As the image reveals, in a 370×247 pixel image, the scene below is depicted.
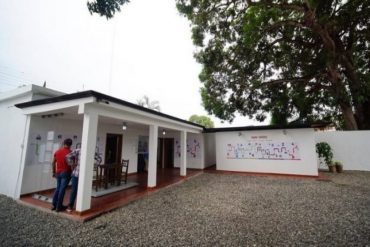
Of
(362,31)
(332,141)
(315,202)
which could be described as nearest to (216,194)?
(315,202)

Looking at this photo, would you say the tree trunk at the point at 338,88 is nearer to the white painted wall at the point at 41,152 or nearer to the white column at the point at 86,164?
the white column at the point at 86,164

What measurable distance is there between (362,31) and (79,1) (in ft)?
41.1

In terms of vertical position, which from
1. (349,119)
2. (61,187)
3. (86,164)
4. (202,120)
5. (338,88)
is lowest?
(61,187)

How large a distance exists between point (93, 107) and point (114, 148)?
195 inches

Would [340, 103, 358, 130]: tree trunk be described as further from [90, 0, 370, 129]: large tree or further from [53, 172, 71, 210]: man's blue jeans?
[53, 172, 71, 210]: man's blue jeans

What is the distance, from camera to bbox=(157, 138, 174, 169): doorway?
11.8 meters

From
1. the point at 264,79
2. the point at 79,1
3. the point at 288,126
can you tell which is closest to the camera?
the point at 79,1

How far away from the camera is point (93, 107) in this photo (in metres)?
4.18

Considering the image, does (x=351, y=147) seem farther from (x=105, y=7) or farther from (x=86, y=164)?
(x=105, y=7)

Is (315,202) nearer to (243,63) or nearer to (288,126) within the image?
(288,126)

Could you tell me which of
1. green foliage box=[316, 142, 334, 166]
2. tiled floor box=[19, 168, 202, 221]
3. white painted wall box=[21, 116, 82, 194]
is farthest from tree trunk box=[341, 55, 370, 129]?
white painted wall box=[21, 116, 82, 194]

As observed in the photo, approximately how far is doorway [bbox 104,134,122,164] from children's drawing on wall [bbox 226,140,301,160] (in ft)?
18.9

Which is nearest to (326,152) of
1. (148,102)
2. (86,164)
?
(86,164)

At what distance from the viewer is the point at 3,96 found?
6000 mm
